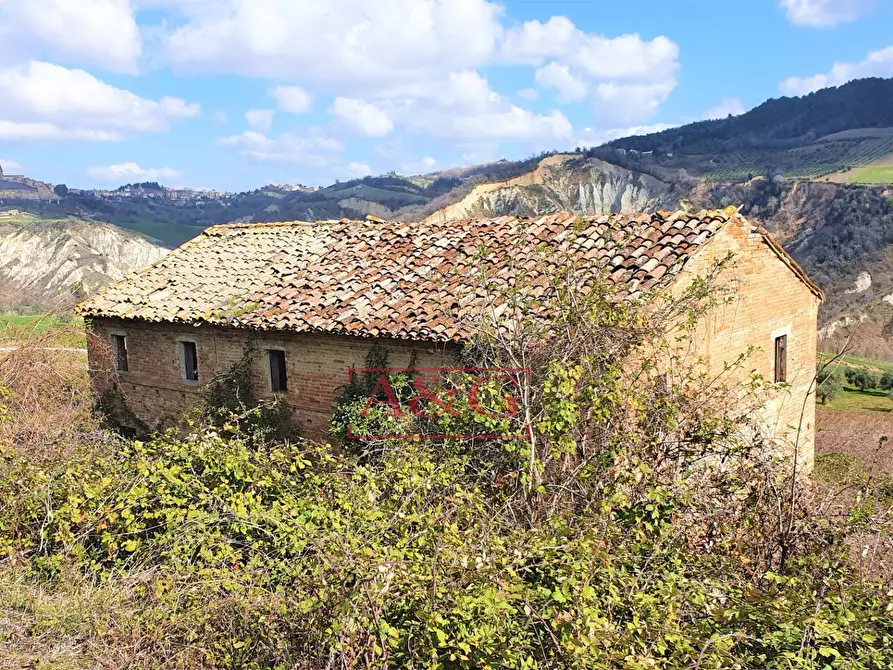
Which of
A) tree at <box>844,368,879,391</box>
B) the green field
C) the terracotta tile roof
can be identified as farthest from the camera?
the green field

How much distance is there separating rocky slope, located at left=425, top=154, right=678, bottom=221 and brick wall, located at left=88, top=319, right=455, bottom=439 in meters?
39.1

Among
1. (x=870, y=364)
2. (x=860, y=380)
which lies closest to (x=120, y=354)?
(x=860, y=380)

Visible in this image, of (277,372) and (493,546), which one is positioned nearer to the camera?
(493,546)

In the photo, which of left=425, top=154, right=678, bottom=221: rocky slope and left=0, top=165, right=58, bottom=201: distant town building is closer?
left=425, top=154, right=678, bottom=221: rocky slope

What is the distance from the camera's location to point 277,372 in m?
12.3

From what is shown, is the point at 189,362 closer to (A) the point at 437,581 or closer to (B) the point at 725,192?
(A) the point at 437,581

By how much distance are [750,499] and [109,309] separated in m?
13.0

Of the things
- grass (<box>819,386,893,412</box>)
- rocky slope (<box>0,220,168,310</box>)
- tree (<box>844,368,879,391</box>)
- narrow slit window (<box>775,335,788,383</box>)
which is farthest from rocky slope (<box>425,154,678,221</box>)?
narrow slit window (<box>775,335,788,383</box>)

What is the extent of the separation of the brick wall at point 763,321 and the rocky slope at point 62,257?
58.7m

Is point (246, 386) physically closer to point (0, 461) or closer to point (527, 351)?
point (0, 461)

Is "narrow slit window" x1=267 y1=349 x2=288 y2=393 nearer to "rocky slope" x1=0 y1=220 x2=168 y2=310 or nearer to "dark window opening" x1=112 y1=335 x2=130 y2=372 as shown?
"dark window opening" x1=112 y1=335 x2=130 y2=372

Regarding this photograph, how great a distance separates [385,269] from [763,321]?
6781mm

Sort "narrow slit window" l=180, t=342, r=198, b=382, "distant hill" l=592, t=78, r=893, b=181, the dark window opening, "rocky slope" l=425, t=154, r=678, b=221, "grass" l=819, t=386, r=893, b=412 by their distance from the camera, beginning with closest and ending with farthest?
"narrow slit window" l=180, t=342, r=198, b=382, the dark window opening, "grass" l=819, t=386, r=893, b=412, "rocky slope" l=425, t=154, r=678, b=221, "distant hill" l=592, t=78, r=893, b=181

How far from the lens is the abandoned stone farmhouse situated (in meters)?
10.3
